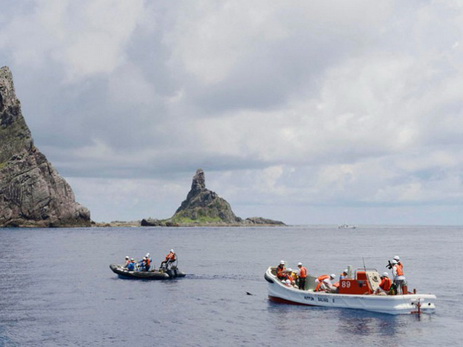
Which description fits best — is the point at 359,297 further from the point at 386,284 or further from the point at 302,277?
the point at 302,277

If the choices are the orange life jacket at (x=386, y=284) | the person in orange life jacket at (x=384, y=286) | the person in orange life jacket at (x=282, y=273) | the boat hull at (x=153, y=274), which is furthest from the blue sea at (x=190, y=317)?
the person in orange life jacket at (x=282, y=273)

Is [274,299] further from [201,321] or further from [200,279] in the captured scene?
[200,279]

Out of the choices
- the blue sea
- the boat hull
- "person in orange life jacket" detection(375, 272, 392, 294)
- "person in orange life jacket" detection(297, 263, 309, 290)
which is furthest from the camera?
the boat hull

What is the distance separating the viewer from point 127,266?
73938 millimetres

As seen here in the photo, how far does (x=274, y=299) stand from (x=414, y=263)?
57931mm

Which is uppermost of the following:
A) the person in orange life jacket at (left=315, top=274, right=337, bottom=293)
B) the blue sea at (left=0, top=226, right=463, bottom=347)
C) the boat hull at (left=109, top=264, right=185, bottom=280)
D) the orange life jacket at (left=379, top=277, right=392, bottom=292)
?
the orange life jacket at (left=379, top=277, right=392, bottom=292)

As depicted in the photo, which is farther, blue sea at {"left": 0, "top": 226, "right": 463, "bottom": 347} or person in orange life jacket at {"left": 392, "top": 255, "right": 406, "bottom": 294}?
person in orange life jacket at {"left": 392, "top": 255, "right": 406, "bottom": 294}

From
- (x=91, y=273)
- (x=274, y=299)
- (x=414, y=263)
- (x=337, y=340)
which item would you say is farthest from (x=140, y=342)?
(x=414, y=263)

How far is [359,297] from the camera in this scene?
47594 millimetres

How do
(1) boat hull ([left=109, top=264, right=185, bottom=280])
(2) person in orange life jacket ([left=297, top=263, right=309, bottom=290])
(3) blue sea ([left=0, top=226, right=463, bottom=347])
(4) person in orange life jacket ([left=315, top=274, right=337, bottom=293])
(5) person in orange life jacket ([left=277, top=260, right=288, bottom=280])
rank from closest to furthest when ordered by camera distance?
(3) blue sea ([left=0, top=226, right=463, bottom=347]) → (4) person in orange life jacket ([left=315, top=274, right=337, bottom=293]) → (2) person in orange life jacket ([left=297, top=263, right=309, bottom=290]) → (5) person in orange life jacket ([left=277, top=260, right=288, bottom=280]) → (1) boat hull ([left=109, top=264, right=185, bottom=280])

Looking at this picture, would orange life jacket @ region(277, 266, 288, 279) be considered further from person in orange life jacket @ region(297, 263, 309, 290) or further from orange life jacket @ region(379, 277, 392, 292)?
orange life jacket @ region(379, 277, 392, 292)

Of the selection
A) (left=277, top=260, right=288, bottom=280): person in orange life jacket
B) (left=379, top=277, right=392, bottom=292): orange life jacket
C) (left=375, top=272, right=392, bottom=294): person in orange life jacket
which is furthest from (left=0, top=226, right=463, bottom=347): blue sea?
(left=277, top=260, right=288, bottom=280): person in orange life jacket

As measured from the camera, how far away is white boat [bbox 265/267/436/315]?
4600 centimetres

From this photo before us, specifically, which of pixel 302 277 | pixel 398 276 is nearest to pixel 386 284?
pixel 398 276
